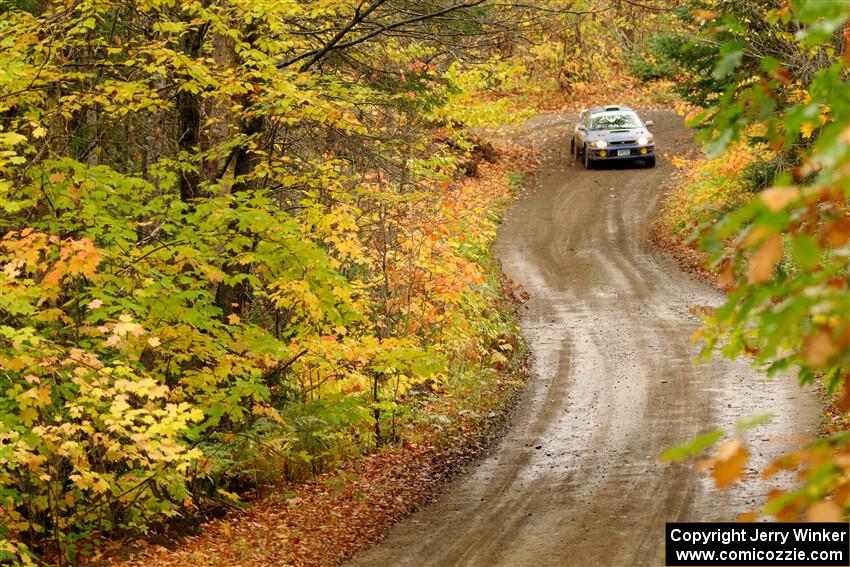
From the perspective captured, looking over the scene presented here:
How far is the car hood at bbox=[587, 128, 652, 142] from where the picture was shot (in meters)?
32.4

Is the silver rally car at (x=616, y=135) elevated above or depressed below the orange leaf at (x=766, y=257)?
above

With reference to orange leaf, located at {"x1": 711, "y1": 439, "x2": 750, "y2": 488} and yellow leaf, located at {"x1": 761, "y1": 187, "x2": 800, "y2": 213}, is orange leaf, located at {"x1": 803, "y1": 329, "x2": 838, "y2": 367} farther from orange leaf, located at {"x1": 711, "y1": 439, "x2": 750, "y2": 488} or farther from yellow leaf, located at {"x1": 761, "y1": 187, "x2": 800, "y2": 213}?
yellow leaf, located at {"x1": 761, "y1": 187, "x2": 800, "y2": 213}

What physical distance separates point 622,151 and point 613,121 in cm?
114

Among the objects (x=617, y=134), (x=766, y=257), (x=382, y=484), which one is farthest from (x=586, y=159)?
(x=766, y=257)

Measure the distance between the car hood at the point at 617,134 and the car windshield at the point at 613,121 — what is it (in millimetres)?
141

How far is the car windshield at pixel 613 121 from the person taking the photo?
32.2 m

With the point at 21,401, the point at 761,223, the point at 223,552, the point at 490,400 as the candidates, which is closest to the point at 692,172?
the point at 490,400

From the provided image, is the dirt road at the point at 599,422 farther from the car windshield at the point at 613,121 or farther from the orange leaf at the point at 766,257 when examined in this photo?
the car windshield at the point at 613,121

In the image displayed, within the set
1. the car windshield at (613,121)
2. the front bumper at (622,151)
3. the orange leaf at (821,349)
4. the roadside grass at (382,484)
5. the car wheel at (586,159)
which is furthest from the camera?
the car wheel at (586,159)

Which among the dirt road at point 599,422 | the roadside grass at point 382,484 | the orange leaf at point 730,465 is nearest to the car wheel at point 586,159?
the dirt road at point 599,422

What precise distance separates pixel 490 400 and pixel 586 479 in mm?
3772

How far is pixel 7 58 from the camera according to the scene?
27.7 ft

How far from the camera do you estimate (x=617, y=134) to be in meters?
32.6

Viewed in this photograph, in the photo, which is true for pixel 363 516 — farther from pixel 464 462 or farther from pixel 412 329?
pixel 412 329
